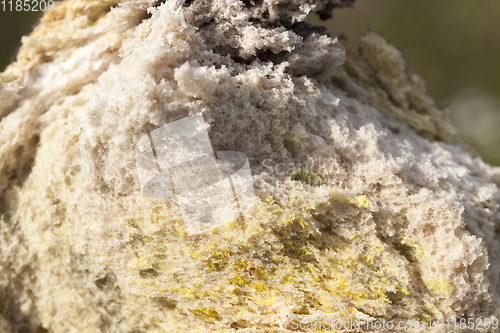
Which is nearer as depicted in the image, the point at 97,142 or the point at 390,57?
the point at 97,142

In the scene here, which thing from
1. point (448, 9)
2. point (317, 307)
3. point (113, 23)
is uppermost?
point (448, 9)

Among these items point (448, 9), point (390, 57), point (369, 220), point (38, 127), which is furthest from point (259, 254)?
point (448, 9)

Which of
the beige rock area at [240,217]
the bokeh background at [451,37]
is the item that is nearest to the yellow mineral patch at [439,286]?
the beige rock area at [240,217]

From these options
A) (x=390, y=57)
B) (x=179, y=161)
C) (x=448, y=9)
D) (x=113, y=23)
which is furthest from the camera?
(x=448, y=9)

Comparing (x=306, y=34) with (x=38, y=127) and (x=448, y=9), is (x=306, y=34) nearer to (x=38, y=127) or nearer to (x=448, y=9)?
(x=38, y=127)

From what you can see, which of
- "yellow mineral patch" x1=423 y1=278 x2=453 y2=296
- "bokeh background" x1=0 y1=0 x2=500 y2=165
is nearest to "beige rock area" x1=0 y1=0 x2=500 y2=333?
"yellow mineral patch" x1=423 y1=278 x2=453 y2=296

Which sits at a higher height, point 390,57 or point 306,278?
point 390,57

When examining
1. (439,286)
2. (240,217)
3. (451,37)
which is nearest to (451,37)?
(451,37)
